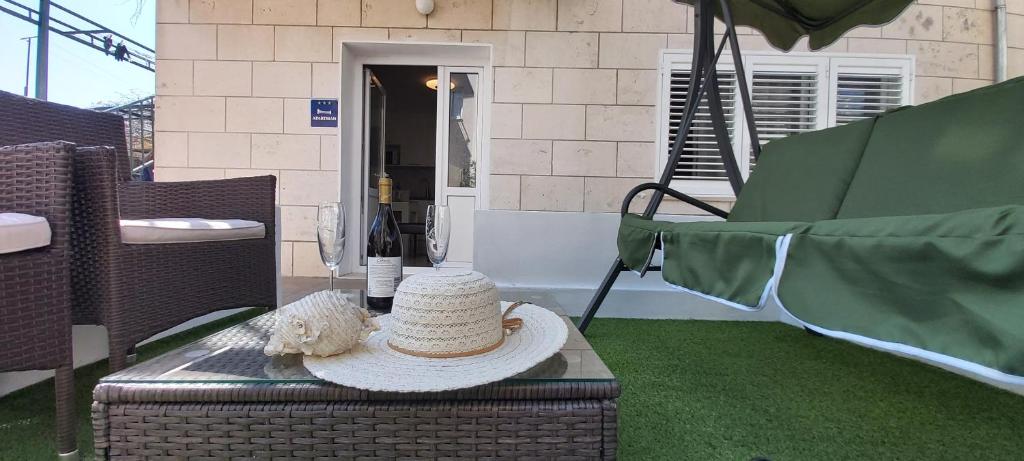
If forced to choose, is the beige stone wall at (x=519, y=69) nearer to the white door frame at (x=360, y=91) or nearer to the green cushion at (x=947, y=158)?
the white door frame at (x=360, y=91)

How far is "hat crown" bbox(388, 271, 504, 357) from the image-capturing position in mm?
605

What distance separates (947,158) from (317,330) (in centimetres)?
189

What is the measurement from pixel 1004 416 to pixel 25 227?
259 centimetres

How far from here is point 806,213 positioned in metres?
1.76

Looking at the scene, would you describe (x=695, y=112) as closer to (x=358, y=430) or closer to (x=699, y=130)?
(x=699, y=130)

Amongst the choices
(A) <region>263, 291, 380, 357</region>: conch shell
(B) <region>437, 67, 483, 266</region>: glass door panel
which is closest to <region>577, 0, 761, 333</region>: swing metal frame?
(A) <region>263, 291, 380, 357</region>: conch shell

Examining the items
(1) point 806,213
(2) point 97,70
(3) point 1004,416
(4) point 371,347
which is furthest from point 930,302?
(2) point 97,70

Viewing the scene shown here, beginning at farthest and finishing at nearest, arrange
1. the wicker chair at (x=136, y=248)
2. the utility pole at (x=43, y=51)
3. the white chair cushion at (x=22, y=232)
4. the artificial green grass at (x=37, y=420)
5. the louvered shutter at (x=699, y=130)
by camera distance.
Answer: the utility pole at (x=43, y=51)
the louvered shutter at (x=699, y=130)
the wicker chair at (x=136, y=248)
the artificial green grass at (x=37, y=420)
the white chair cushion at (x=22, y=232)

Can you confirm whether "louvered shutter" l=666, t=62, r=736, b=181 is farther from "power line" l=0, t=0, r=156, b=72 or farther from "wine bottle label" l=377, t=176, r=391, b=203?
"power line" l=0, t=0, r=156, b=72

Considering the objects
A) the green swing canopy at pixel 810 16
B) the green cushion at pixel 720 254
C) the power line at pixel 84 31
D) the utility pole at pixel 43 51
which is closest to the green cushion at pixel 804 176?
the green swing canopy at pixel 810 16

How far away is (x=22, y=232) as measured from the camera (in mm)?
913

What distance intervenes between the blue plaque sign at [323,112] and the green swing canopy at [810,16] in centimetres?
232

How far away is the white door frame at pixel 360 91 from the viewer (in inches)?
120

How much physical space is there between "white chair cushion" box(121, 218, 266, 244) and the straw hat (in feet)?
3.27
